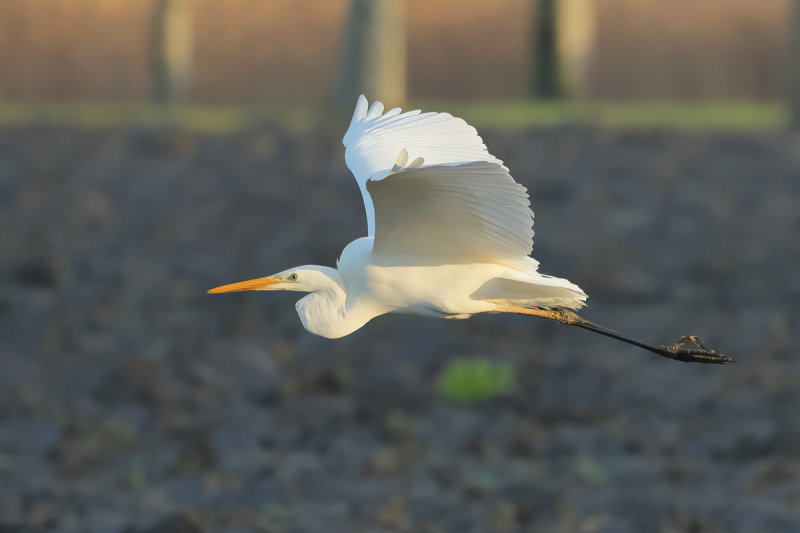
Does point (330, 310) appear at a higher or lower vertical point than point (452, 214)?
lower

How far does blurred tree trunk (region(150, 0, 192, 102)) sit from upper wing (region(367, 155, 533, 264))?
62.2 ft

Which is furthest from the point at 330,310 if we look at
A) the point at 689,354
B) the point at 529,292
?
the point at 689,354

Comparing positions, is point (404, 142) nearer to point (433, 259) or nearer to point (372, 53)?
point (433, 259)

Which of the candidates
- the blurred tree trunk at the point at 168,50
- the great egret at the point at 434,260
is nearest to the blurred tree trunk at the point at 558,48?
the blurred tree trunk at the point at 168,50

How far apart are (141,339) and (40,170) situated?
13.8ft

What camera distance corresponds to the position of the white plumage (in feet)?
13.2

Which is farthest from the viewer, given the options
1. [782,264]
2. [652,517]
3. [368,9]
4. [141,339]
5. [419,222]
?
[368,9]

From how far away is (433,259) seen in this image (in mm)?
4305

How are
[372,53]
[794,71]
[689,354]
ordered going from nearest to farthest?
[689,354] < [794,71] < [372,53]

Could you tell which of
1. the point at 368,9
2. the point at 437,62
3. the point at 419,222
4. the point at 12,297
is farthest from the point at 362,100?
the point at 437,62

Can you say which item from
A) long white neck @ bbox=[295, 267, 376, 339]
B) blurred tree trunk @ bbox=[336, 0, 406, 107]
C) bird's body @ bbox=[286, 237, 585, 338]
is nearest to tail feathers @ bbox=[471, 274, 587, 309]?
bird's body @ bbox=[286, 237, 585, 338]

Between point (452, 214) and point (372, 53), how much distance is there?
15.4 metres

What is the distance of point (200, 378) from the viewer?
12859 mm

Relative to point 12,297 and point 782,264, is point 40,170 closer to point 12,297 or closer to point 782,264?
point 12,297
